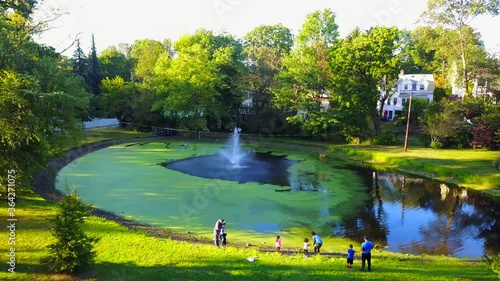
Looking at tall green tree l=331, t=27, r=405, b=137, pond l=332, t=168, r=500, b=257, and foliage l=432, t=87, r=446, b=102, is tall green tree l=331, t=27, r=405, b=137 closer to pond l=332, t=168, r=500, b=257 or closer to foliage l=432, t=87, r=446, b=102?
foliage l=432, t=87, r=446, b=102

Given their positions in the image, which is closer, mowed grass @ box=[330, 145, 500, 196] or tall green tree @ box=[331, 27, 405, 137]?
mowed grass @ box=[330, 145, 500, 196]

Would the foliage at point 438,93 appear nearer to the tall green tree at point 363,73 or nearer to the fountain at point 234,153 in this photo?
the tall green tree at point 363,73

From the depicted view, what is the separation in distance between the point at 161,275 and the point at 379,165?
28.8m

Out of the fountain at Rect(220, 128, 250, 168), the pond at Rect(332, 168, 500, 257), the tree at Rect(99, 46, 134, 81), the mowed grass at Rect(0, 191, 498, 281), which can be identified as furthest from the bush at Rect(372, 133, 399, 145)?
the tree at Rect(99, 46, 134, 81)

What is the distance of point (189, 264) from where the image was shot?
38.0 ft

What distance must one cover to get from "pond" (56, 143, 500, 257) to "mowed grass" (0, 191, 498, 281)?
286 cm

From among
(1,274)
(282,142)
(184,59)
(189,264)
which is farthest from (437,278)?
(184,59)

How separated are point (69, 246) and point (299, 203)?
1399cm

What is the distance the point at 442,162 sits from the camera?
33.5m

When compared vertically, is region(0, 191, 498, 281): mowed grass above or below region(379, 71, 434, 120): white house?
below

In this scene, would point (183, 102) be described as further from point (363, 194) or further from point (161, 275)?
point (161, 275)

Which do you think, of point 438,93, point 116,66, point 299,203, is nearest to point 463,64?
point 438,93

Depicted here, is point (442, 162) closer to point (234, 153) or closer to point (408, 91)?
point (234, 153)

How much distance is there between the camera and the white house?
197 ft
